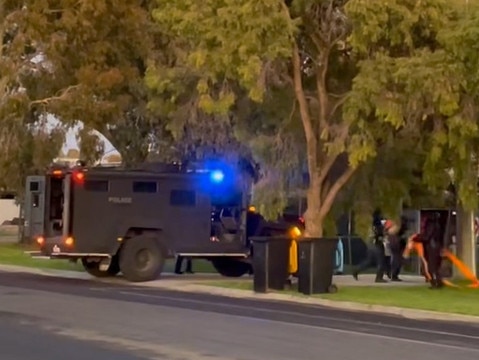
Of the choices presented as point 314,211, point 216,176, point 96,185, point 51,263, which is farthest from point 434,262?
point 51,263

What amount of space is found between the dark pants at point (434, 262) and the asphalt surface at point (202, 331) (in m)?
4.57

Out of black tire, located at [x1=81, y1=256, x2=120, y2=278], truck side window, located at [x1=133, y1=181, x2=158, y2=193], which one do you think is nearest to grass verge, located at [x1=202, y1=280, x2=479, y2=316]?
truck side window, located at [x1=133, y1=181, x2=158, y2=193]

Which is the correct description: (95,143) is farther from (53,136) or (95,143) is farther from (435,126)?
(435,126)

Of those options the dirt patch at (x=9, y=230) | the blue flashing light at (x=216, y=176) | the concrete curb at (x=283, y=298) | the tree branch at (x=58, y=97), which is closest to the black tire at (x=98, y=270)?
the concrete curb at (x=283, y=298)

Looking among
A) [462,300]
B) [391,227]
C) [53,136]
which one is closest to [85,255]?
[391,227]

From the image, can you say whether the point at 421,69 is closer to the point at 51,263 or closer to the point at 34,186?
the point at 34,186

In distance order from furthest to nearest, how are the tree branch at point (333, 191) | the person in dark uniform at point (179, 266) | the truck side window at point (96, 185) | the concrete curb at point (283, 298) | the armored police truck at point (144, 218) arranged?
the person in dark uniform at point (179, 266) → the truck side window at point (96, 185) → the armored police truck at point (144, 218) → the tree branch at point (333, 191) → the concrete curb at point (283, 298)

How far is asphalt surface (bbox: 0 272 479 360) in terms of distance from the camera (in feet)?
46.8

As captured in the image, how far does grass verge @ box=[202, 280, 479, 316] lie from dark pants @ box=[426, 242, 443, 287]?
0.76 ft

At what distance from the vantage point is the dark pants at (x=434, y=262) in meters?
26.0

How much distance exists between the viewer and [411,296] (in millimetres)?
23969

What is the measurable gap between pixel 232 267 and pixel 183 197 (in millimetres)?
2964

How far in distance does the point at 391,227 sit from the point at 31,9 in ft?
50.3

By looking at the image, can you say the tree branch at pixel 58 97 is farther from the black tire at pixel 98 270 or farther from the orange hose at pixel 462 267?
the orange hose at pixel 462 267
